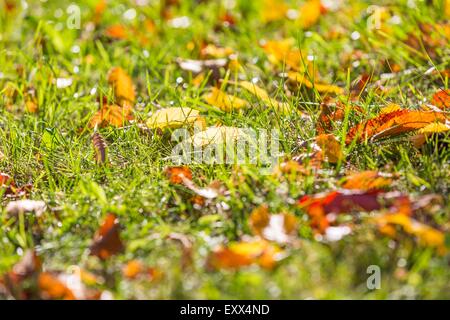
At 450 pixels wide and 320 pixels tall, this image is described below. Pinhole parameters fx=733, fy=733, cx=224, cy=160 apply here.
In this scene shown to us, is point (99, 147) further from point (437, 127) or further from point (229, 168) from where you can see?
point (437, 127)

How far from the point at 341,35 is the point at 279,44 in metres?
0.35

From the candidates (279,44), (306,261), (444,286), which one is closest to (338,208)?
(306,261)

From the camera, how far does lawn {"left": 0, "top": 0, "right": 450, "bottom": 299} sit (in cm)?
175

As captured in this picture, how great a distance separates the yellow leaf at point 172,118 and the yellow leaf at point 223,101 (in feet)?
0.44

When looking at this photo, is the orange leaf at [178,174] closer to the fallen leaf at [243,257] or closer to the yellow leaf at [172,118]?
the yellow leaf at [172,118]

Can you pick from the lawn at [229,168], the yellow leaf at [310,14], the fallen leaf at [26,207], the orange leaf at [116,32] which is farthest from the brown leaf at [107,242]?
the yellow leaf at [310,14]

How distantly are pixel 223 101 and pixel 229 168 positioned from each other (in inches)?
19.6

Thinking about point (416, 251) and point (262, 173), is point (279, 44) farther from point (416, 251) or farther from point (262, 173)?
point (416, 251)

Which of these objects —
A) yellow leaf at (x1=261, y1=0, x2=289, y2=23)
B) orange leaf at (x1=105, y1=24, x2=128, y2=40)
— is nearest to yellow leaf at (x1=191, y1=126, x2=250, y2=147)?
orange leaf at (x1=105, y1=24, x2=128, y2=40)

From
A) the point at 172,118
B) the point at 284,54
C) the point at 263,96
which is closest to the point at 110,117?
the point at 172,118

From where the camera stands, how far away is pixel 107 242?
1885mm

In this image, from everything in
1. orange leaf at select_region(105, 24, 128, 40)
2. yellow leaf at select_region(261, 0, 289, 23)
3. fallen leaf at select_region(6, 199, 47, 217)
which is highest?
yellow leaf at select_region(261, 0, 289, 23)

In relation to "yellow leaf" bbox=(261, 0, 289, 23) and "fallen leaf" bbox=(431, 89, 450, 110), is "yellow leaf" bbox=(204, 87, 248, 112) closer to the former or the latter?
"fallen leaf" bbox=(431, 89, 450, 110)

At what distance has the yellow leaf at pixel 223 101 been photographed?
2658 mm
